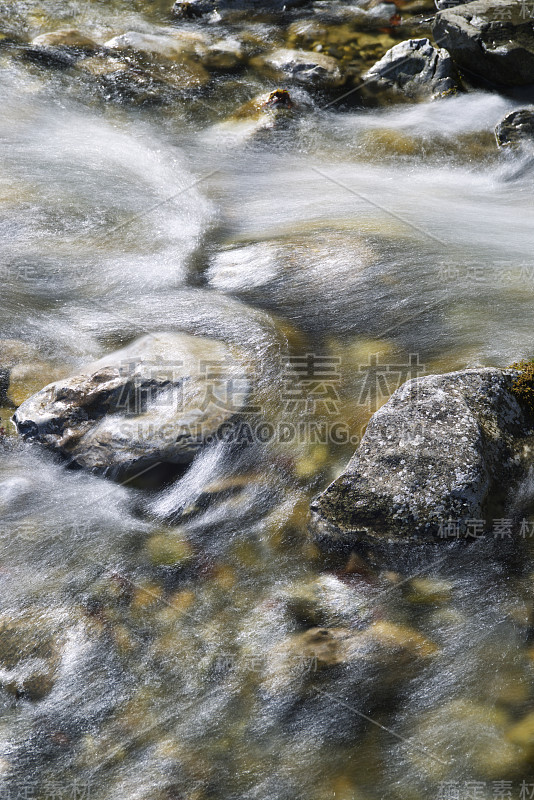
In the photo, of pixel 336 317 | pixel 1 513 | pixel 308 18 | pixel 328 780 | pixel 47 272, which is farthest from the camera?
pixel 308 18

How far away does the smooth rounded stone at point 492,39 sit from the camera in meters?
10.3

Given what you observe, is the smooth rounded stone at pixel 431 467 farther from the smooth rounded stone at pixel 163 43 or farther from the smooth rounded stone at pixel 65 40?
the smooth rounded stone at pixel 65 40

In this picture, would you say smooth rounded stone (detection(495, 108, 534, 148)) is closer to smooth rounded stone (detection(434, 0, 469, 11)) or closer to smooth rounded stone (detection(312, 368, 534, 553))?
smooth rounded stone (detection(434, 0, 469, 11))

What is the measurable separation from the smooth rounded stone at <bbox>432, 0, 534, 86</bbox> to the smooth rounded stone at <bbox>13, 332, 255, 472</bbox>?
25.5ft

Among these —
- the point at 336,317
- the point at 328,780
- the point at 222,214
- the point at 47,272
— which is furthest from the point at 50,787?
the point at 222,214

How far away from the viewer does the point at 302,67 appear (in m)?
11.6

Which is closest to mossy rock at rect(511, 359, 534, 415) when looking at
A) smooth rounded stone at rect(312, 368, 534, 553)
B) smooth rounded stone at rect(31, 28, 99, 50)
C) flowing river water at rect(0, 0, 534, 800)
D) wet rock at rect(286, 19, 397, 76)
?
smooth rounded stone at rect(312, 368, 534, 553)

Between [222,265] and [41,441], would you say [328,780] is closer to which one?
[41,441]

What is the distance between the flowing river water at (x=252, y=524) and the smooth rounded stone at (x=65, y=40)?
3.62 metres

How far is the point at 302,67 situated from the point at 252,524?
376 inches

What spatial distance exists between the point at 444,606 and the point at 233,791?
1.79 metres

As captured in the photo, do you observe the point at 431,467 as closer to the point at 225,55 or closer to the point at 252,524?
the point at 252,524

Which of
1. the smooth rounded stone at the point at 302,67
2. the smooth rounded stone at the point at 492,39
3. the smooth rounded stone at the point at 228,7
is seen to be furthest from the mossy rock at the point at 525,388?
the smooth rounded stone at the point at 228,7

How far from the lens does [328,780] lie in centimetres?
383
